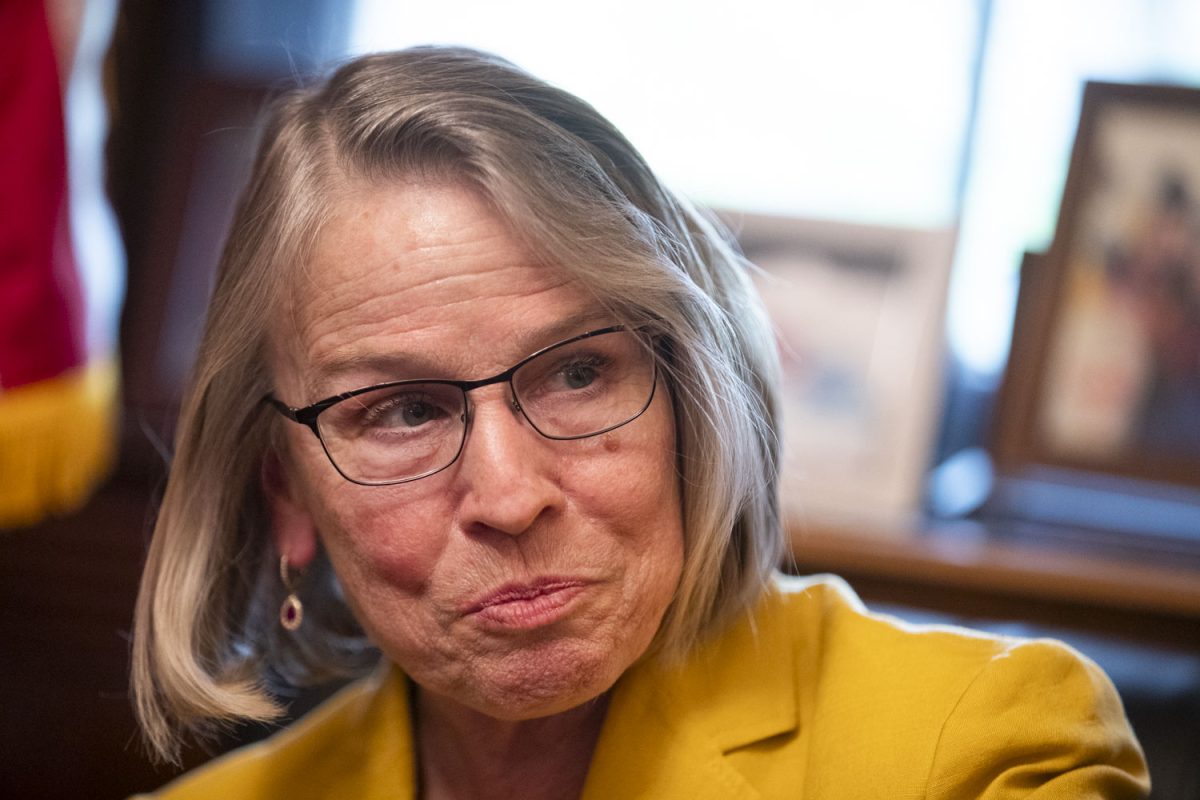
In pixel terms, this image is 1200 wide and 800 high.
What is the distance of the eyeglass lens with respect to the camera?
44.3 inches

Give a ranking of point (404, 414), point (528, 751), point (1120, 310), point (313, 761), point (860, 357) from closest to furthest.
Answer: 1. point (404, 414)
2. point (528, 751)
3. point (313, 761)
4. point (1120, 310)
5. point (860, 357)

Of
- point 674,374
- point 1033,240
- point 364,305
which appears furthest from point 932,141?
point 364,305

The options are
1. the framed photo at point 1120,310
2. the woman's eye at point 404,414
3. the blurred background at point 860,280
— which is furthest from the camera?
the framed photo at point 1120,310

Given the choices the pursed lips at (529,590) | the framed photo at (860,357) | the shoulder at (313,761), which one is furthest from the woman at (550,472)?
the framed photo at (860,357)

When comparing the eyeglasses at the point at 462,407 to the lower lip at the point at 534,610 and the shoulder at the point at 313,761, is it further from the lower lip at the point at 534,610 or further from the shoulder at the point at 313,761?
the shoulder at the point at 313,761

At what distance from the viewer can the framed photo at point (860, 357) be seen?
238 cm

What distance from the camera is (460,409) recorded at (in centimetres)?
114

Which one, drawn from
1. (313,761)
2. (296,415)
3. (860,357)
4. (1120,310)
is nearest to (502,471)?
(296,415)

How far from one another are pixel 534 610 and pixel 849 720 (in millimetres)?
338

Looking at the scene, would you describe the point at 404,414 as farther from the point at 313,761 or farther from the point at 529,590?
the point at 313,761

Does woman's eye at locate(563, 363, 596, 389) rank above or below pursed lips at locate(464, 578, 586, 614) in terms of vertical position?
above

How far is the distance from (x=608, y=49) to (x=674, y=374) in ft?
5.58

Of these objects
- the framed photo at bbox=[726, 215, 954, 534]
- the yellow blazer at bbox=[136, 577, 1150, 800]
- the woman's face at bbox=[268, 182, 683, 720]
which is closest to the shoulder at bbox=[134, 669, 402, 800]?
the yellow blazer at bbox=[136, 577, 1150, 800]

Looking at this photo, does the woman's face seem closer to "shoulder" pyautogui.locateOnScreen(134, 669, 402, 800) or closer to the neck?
the neck
